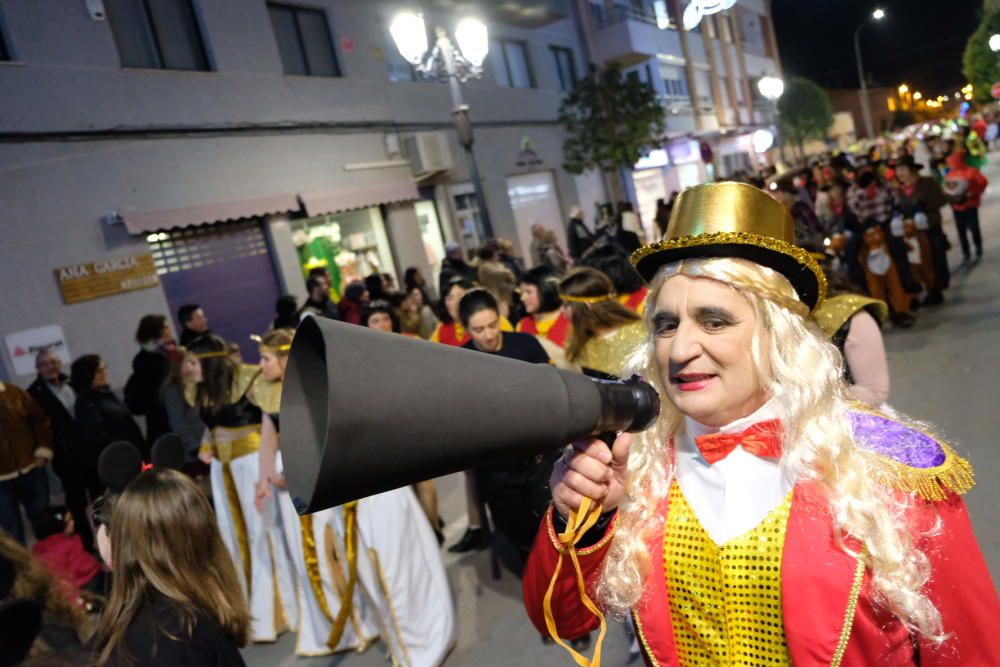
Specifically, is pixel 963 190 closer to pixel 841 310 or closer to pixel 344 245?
pixel 841 310

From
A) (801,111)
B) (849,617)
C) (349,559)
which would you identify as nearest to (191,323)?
(349,559)

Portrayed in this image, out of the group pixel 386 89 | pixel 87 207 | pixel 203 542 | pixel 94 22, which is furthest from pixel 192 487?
pixel 386 89

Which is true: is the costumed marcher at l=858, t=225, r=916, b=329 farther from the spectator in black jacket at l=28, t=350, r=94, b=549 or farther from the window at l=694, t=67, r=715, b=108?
the window at l=694, t=67, r=715, b=108

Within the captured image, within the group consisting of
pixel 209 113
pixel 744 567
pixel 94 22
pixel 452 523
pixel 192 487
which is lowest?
pixel 452 523

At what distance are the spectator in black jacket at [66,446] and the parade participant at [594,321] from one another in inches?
171

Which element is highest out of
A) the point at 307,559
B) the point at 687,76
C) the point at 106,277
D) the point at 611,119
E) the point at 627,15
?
the point at 627,15

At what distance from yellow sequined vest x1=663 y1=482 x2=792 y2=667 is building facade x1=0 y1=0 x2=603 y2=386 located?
883cm

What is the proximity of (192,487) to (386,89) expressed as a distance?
12513mm

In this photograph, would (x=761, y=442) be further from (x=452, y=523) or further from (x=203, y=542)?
(x=452, y=523)

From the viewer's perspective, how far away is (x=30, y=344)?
829 cm

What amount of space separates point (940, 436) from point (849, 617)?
1.89 ft

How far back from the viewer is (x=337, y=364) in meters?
0.75

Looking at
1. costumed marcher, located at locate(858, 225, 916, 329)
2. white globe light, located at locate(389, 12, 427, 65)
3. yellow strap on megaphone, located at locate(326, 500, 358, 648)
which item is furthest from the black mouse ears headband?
costumed marcher, located at locate(858, 225, 916, 329)

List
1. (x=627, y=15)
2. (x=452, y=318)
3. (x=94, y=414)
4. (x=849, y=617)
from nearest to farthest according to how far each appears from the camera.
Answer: (x=849, y=617), (x=94, y=414), (x=452, y=318), (x=627, y=15)
